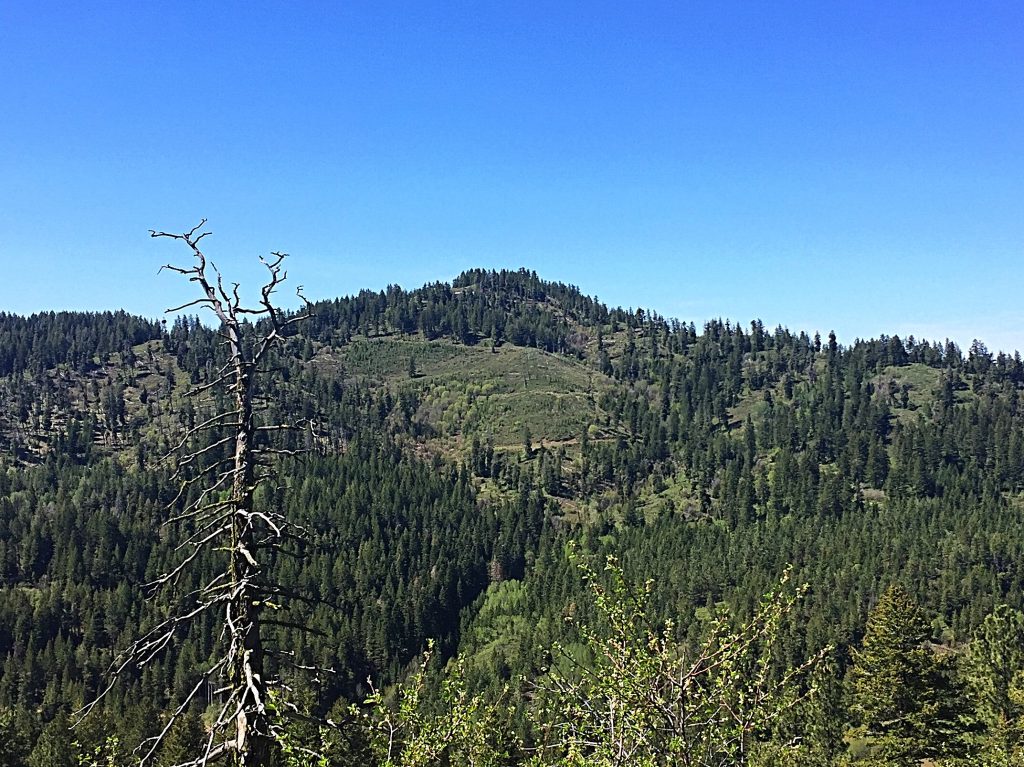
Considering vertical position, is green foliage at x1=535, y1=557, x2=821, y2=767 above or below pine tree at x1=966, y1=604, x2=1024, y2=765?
above

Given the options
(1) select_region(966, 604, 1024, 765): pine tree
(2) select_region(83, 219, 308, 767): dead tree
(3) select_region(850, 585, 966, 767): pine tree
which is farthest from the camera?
(1) select_region(966, 604, 1024, 765): pine tree

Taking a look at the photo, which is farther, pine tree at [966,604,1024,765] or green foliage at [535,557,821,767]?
pine tree at [966,604,1024,765]

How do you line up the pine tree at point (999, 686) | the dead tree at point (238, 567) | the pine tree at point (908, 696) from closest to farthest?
1. the dead tree at point (238, 567)
2. the pine tree at point (908, 696)
3. the pine tree at point (999, 686)

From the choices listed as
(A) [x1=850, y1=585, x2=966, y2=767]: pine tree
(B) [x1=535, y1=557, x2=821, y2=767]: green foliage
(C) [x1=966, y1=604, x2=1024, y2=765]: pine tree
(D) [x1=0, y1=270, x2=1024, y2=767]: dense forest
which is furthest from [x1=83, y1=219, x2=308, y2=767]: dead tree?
(C) [x1=966, y1=604, x2=1024, y2=765]: pine tree

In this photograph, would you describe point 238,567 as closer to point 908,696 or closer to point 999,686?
point 908,696

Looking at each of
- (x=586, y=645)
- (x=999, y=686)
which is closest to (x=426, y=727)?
(x=586, y=645)

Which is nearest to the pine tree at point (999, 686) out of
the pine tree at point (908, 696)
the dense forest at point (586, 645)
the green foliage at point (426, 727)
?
the dense forest at point (586, 645)

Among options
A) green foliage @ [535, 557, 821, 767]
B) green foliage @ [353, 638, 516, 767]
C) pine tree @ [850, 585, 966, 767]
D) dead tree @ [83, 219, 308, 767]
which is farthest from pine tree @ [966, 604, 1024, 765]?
dead tree @ [83, 219, 308, 767]

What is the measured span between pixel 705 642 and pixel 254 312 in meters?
9.93

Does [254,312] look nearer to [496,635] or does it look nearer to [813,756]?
[813,756]

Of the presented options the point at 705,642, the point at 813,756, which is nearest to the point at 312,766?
the point at 705,642

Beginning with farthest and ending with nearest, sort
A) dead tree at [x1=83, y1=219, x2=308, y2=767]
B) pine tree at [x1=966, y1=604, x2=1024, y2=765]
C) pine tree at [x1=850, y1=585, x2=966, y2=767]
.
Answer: pine tree at [x1=966, y1=604, x2=1024, y2=765] → pine tree at [x1=850, y1=585, x2=966, y2=767] → dead tree at [x1=83, y1=219, x2=308, y2=767]

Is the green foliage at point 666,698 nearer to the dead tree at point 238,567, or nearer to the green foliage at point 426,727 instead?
the green foliage at point 426,727

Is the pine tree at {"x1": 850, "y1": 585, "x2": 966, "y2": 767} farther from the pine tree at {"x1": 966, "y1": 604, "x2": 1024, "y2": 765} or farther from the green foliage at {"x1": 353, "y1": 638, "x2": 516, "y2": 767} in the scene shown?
the green foliage at {"x1": 353, "y1": 638, "x2": 516, "y2": 767}
